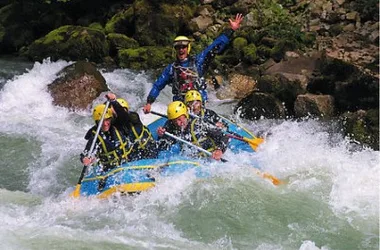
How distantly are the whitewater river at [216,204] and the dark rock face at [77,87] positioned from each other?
86.4 inches

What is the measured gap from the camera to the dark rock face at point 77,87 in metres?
12.0

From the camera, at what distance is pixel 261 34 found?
14.4 m

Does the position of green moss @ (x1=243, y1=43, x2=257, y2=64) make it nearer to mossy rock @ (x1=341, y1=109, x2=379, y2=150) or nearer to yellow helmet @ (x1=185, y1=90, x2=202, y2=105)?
mossy rock @ (x1=341, y1=109, x2=379, y2=150)

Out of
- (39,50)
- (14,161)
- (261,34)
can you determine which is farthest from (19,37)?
(14,161)

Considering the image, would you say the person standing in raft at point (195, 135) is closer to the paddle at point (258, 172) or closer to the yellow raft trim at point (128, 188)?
the paddle at point (258, 172)

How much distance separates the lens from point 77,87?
476 inches

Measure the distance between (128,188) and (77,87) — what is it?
5824mm

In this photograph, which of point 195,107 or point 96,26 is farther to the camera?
point 96,26

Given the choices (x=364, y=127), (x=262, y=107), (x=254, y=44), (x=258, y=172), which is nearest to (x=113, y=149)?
(x=258, y=172)

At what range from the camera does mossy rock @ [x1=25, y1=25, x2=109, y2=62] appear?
48.8 ft

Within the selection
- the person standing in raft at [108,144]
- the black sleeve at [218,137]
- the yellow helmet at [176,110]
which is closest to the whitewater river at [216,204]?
the black sleeve at [218,137]

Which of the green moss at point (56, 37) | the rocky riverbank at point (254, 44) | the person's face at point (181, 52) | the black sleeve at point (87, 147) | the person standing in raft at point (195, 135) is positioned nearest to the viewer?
the black sleeve at point (87, 147)

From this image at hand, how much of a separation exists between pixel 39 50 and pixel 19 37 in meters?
2.36

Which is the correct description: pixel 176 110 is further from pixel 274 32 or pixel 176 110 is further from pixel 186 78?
pixel 274 32
